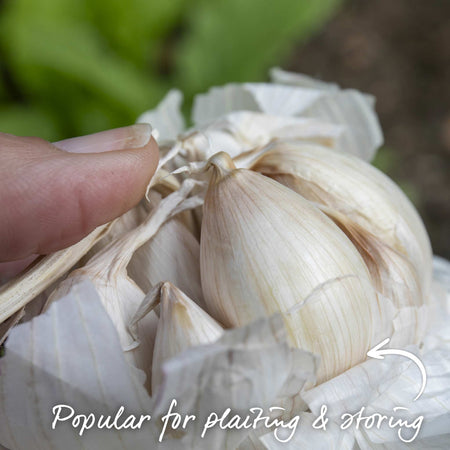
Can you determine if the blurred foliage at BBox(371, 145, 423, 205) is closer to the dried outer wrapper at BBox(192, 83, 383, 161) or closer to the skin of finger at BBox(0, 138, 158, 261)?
the dried outer wrapper at BBox(192, 83, 383, 161)

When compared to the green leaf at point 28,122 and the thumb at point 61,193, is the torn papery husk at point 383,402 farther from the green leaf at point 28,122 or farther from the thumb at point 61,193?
the green leaf at point 28,122

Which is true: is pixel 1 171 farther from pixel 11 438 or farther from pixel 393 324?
pixel 393 324

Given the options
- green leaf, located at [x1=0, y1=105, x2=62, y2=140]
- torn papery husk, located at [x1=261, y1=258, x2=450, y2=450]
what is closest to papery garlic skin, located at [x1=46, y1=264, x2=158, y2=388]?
torn papery husk, located at [x1=261, y1=258, x2=450, y2=450]

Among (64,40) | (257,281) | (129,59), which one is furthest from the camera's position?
(129,59)

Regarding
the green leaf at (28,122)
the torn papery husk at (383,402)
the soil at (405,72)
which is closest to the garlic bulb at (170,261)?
the torn papery husk at (383,402)

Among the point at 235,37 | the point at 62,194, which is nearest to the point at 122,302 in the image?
the point at 62,194

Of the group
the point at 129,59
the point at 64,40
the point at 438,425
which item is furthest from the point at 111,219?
the point at 129,59

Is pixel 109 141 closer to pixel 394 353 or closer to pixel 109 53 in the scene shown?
pixel 394 353
